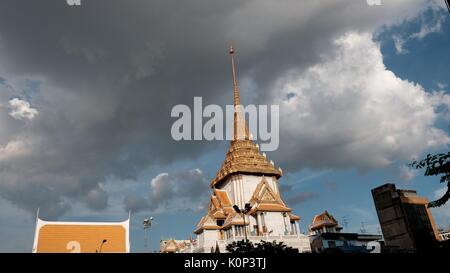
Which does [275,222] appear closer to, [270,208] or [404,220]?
[270,208]

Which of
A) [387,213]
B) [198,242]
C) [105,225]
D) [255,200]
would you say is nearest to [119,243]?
[105,225]

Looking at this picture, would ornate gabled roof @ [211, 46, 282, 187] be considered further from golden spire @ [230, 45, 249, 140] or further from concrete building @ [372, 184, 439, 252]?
concrete building @ [372, 184, 439, 252]

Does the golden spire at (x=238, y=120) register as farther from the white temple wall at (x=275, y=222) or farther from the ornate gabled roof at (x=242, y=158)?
the white temple wall at (x=275, y=222)

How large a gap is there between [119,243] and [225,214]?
47.5ft

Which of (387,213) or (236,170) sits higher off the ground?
(236,170)

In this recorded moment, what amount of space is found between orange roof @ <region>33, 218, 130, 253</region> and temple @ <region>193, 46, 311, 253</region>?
32.3ft

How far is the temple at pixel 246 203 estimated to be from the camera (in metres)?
42.6

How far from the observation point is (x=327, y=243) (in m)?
41.3

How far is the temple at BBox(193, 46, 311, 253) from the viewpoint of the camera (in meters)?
42.6

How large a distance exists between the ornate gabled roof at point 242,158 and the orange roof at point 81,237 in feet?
57.1

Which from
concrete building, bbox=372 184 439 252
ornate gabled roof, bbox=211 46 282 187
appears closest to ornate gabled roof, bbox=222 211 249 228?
ornate gabled roof, bbox=211 46 282 187

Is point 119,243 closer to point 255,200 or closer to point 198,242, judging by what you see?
point 198,242

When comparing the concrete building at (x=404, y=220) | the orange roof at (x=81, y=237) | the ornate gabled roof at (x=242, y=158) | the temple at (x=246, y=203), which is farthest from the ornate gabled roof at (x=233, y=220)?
the concrete building at (x=404, y=220)
